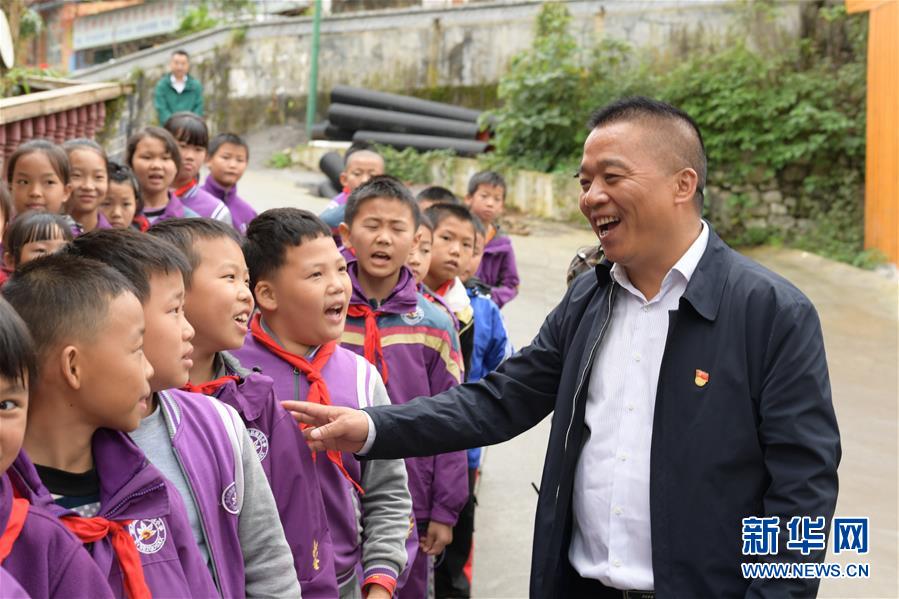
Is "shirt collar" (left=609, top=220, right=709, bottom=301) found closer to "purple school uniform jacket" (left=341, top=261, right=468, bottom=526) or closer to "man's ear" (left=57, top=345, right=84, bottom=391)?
"purple school uniform jacket" (left=341, top=261, right=468, bottom=526)

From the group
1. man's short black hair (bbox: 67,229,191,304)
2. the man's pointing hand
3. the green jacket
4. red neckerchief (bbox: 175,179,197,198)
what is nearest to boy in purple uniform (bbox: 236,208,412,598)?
the man's pointing hand

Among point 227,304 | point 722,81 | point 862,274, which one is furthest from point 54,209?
point 722,81

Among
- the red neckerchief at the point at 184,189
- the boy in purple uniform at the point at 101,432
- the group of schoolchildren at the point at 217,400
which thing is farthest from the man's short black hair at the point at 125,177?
the boy in purple uniform at the point at 101,432

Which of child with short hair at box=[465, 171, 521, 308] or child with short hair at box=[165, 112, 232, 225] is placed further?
child with short hair at box=[465, 171, 521, 308]

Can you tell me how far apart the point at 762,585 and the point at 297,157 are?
50.1 ft

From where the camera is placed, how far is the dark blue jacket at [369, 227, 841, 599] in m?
2.26

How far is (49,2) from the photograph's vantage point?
28.3 metres

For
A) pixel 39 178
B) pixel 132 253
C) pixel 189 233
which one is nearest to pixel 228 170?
pixel 39 178

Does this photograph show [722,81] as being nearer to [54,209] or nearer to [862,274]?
[862,274]

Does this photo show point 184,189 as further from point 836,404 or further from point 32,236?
point 836,404

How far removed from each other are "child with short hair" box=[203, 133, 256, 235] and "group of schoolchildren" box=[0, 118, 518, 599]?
2762 millimetres

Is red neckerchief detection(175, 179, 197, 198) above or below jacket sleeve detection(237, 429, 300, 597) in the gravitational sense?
above

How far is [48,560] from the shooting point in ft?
5.40

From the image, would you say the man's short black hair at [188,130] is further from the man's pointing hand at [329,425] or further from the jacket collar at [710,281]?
the jacket collar at [710,281]
